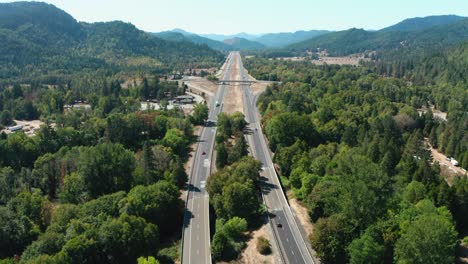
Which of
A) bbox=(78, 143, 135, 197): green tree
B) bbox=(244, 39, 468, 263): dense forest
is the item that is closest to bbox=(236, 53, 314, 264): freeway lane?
bbox=(244, 39, 468, 263): dense forest

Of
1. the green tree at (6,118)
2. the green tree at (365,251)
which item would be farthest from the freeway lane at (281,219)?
the green tree at (6,118)

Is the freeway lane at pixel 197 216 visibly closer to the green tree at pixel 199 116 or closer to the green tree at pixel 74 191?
the green tree at pixel 74 191

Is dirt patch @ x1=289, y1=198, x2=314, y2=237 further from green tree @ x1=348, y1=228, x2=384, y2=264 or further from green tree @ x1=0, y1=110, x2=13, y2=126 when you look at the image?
green tree @ x1=0, y1=110, x2=13, y2=126

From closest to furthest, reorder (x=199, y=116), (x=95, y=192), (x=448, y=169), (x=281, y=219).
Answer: (x=281, y=219) → (x=95, y=192) → (x=448, y=169) → (x=199, y=116)

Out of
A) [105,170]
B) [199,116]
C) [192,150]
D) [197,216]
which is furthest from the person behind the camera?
[199,116]

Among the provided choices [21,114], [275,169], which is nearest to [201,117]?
[275,169]

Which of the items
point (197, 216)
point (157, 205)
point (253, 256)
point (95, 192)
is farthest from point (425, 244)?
point (95, 192)

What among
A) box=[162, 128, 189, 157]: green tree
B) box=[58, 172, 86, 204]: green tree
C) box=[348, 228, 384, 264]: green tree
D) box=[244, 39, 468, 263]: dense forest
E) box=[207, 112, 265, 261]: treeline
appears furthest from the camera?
box=[162, 128, 189, 157]: green tree

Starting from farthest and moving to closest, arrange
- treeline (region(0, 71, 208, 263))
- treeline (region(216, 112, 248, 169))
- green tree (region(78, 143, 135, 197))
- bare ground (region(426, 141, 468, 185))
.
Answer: bare ground (region(426, 141, 468, 185)) → treeline (region(216, 112, 248, 169)) → green tree (region(78, 143, 135, 197)) → treeline (region(0, 71, 208, 263))

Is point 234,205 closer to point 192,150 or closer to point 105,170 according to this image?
point 105,170
